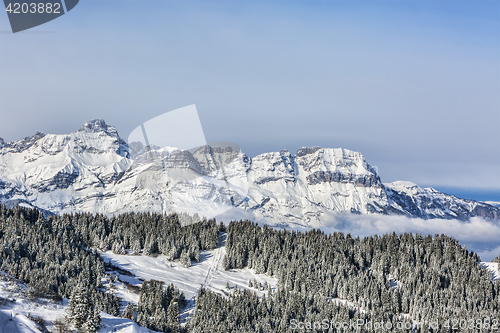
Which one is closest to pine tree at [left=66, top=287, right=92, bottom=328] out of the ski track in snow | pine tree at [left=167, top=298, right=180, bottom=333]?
pine tree at [left=167, top=298, right=180, bottom=333]

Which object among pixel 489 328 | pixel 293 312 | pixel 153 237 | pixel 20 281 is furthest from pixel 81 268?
pixel 489 328

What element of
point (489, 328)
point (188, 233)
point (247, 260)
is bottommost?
point (489, 328)

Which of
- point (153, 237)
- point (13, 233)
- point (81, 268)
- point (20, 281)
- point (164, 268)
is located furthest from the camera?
point (153, 237)

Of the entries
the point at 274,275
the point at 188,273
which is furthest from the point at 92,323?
the point at 274,275

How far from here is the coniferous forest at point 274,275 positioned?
113375 mm

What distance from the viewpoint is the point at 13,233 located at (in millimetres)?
146500

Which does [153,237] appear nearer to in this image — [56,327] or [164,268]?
[164,268]

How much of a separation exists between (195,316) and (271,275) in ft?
176

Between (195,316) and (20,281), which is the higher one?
(20,281)

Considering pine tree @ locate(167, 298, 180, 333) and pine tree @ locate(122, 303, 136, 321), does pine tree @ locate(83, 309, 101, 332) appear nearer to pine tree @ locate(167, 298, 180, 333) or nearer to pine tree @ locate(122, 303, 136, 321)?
pine tree @ locate(122, 303, 136, 321)

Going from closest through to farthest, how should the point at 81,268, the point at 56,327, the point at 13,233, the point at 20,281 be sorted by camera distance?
the point at 56,327 → the point at 20,281 → the point at 81,268 → the point at 13,233

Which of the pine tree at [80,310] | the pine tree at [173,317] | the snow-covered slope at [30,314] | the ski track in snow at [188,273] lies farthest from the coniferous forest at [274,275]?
the ski track in snow at [188,273]

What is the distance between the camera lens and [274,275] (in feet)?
537

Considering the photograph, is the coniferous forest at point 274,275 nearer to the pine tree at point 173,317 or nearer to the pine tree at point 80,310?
the pine tree at point 80,310
